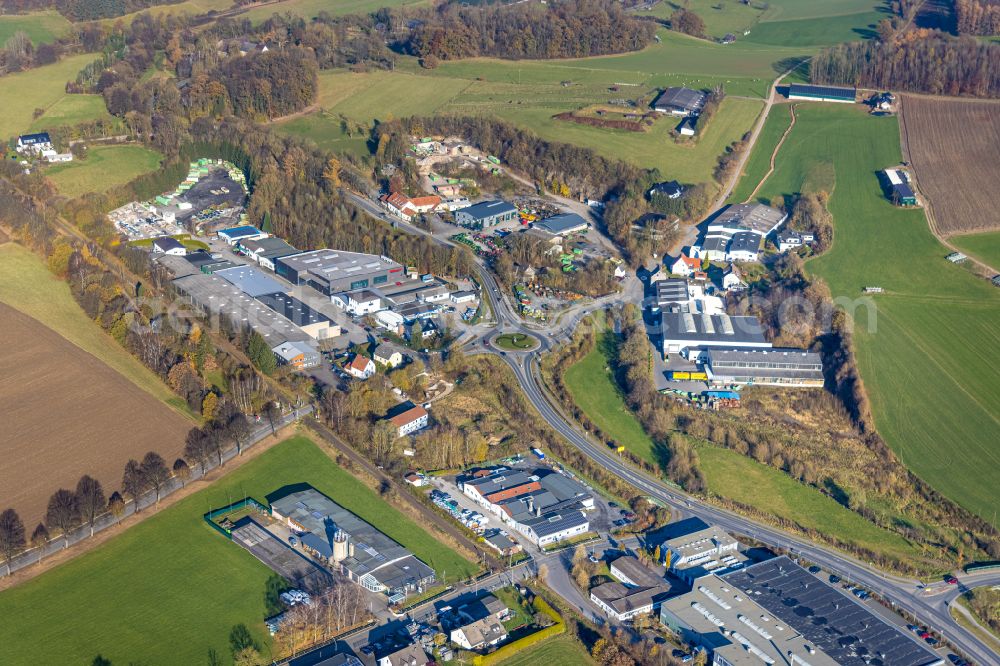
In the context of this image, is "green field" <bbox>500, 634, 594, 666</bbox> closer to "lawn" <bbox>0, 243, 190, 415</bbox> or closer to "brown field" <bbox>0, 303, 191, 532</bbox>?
"brown field" <bbox>0, 303, 191, 532</bbox>

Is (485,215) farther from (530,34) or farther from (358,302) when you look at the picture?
(530,34)

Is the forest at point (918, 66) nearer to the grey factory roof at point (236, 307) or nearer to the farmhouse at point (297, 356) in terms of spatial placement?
the grey factory roof at point (236, 307)

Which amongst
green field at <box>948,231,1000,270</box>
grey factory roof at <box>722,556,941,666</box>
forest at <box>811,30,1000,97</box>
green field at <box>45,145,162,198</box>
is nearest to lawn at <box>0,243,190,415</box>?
green field at <box>45,145,162,198</box>

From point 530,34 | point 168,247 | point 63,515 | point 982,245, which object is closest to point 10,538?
point 63,515

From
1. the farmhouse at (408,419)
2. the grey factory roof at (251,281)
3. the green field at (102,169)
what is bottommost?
the farmhouse at (408,419)

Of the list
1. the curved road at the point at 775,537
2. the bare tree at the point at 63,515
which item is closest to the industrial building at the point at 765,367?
the curved road at the point at 775,537

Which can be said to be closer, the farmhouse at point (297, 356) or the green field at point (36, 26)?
the farmhouse at point (297, 356)
